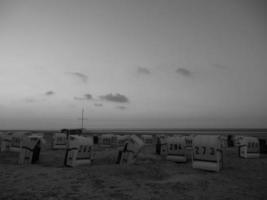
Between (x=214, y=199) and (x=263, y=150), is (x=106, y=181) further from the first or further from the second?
(x=263, y=150)

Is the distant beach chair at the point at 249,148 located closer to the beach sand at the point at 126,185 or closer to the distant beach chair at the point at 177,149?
the distant beach chair at the point at 177,149

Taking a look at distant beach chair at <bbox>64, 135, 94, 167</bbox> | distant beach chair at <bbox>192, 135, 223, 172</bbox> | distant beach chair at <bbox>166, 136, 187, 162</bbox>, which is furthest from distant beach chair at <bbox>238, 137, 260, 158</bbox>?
distant beach chair at <bbox>64, 135, 94, 167</bbox>

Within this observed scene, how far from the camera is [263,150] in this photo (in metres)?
27.5

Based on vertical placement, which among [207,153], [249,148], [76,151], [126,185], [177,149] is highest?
[207,153]

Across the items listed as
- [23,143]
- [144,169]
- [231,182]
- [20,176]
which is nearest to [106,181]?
[144,169]

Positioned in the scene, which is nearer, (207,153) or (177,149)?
(207,153)

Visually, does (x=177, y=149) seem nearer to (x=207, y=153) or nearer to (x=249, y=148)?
(x=207, y=153)

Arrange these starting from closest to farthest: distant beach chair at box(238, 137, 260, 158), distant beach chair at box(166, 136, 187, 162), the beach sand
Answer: the beach sand → distant beach chair at box(166, 136, 187, 162) → distant beach chair at box(238, 137, 260, 158)

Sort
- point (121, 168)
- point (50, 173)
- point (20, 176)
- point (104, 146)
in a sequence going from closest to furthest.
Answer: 1. point (20, 176)
2. point (50, 173)
3. point (121, 168)
4. point (104, 146)

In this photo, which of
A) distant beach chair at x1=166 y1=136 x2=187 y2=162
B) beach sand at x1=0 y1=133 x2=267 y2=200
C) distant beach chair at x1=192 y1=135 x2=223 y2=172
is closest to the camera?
beach sand at x1=0 y1=133 x2=267 y2=200

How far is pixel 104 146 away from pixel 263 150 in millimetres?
24239

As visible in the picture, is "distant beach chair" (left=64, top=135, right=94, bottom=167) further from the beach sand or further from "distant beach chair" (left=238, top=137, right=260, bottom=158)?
"distant beach chair" (left=238, top=137, right=260, bottom=158)

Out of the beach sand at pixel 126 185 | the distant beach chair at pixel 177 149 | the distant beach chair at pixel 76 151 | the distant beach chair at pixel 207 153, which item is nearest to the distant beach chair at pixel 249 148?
the distant beach chair at pixel 177 149

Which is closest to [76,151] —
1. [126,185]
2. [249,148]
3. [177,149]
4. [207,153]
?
[126,185]
